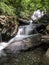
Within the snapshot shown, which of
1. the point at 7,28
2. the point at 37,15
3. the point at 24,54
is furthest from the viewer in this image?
the point at 37,15

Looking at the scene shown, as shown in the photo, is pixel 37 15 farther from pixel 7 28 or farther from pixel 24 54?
pixel 24 54

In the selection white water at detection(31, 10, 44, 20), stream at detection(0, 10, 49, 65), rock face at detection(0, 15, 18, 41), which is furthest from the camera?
white water at detection(31, 10, 44, 20)

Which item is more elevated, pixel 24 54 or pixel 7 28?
pixel 7 28

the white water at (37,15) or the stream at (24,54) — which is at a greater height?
the stream at (24,54)

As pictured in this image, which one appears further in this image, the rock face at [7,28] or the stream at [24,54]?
the rock face at [7,28]

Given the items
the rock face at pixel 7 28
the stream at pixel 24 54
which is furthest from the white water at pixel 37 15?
the stream at pixel 24 54

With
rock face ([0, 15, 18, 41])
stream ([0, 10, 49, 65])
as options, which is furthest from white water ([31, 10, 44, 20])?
stream ([0, 10, 49, 65])

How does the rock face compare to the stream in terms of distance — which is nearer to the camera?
the stream

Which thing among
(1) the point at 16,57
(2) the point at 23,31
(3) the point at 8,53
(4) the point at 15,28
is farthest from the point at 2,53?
(2) the point at 23,31

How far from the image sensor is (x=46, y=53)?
36.8 feet

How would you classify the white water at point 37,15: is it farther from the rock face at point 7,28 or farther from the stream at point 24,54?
the stream at point 24,54

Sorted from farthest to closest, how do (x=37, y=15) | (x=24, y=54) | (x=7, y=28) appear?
(x=37, y=15) < (x=7, y=28) < (x=24, y=54)

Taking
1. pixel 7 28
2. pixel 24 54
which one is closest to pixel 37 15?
pixel 7 28

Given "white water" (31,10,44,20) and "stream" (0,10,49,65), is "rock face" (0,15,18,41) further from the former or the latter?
"white water" (31,10,44,20)
